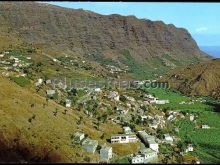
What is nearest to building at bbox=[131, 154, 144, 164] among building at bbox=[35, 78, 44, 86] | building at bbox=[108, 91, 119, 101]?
building at bbox=[35, 78, 44, 86]

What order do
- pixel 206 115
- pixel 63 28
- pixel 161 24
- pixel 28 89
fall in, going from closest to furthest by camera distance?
pixel 28 89 → pixel 206 115 → pixel 63 28 → pixel 161 24

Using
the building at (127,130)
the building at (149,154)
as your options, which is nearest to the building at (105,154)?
the building at (149,154)

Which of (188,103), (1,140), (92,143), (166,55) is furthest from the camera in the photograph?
(166,55)

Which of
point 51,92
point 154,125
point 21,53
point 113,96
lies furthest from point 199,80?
point 51,92

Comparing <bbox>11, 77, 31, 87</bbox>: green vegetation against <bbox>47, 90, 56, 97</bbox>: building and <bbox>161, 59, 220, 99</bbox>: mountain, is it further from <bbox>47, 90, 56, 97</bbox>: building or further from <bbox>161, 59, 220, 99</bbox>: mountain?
<bbox>161, 59, 220, 99</bbox>: mountain

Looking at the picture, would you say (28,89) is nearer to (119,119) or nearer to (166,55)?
(119,119)

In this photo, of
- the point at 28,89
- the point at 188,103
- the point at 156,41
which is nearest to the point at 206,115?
the point at 188,103

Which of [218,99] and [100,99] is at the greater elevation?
[100,99]
